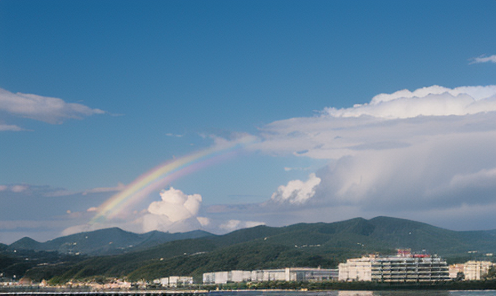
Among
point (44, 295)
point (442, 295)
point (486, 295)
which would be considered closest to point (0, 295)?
point (44, 295)

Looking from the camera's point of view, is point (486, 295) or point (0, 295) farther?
point (486, 295)

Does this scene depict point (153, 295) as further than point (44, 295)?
Yes

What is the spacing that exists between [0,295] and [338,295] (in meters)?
102

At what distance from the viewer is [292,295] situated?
634ft

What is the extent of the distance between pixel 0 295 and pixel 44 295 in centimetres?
1168

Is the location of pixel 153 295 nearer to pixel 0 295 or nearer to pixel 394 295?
pixel 0 295

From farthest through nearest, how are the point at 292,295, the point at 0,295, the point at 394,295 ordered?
the point at 292,295
the point at 394,295
the point at 0,295

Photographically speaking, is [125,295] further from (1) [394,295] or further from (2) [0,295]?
(1) [394,295]

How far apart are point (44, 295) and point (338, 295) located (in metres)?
90.1

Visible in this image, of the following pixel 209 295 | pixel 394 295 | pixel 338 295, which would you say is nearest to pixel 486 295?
pixel 394 295

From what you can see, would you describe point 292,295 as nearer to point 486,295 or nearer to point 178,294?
point 178,294

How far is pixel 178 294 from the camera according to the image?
6978 inches

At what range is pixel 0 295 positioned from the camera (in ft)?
525

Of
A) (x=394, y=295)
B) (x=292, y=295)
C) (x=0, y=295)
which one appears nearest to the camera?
(x=0, y=295)
